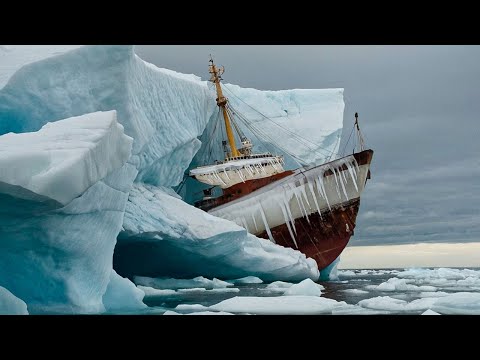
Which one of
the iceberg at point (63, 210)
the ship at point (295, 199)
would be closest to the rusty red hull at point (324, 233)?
the ship at point (295, 199)

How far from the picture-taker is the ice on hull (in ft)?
A: 43.2

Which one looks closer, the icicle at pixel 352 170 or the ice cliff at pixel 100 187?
the ice cliff at pixel 100 187

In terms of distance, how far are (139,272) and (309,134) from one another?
6700 mm

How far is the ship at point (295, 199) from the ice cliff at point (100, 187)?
1084mm

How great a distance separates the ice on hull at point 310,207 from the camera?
13.2 meters

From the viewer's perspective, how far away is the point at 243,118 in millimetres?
16531

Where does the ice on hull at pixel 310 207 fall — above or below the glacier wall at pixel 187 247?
above

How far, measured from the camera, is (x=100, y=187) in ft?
22.0

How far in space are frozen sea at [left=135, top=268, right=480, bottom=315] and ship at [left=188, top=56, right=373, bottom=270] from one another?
1568mm

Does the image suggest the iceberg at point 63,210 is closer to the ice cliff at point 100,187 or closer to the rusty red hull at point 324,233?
the ice cliff at point 100,187

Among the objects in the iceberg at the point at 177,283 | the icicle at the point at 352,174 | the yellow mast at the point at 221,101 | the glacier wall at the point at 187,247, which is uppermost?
the yellow mast at the point at 221,101

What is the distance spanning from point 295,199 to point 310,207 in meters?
0.42

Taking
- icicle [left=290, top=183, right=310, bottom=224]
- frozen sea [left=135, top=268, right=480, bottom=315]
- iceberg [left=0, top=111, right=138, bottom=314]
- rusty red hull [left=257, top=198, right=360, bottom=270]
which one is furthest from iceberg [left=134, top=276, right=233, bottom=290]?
iceberg [left=0, top=111, right=138, bottom=314]
